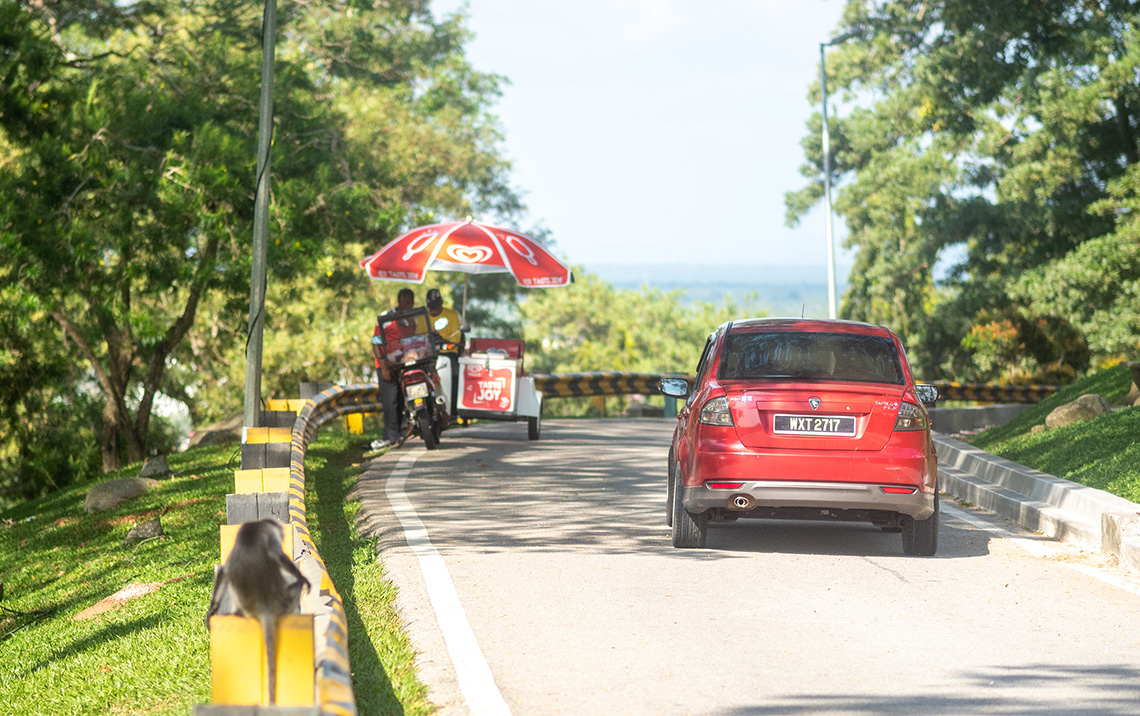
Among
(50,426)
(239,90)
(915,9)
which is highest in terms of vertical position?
(915,9)

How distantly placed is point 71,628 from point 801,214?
52.2 metres

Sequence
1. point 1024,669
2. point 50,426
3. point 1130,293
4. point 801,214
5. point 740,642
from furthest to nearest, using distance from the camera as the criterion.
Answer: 1. point 801,214
2. point 50,426
3. point 1130,293
4. point 740,642
5. point 1024,669

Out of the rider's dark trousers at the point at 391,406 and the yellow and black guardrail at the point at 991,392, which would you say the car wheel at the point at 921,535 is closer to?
the rider's dark trousers at the point at 391,406

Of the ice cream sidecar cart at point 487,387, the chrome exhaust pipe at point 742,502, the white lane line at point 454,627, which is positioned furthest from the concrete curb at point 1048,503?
the ice cream sidecar cart at point 487,387

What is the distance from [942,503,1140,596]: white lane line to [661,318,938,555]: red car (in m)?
0.95

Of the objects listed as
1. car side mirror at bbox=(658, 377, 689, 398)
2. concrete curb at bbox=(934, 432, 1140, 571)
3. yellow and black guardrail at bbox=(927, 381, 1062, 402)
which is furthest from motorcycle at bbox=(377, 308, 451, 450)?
yellow and black guardrail at bbox=(927, 381, 1062, 402)

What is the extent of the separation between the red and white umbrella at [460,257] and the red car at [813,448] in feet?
28.6

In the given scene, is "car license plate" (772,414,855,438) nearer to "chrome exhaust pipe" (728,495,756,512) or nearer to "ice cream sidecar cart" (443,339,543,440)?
→ "chrome exhaust pipe" (728,495,756,512)

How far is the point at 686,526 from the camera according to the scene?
9328 millimetres

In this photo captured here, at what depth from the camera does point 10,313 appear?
68.1 ft

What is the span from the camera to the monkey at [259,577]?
4.90 meters

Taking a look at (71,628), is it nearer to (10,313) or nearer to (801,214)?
(10,313)

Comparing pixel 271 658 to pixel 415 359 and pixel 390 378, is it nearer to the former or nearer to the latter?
pixel 415 359

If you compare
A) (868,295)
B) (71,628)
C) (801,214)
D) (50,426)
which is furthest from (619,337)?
(71,628)
